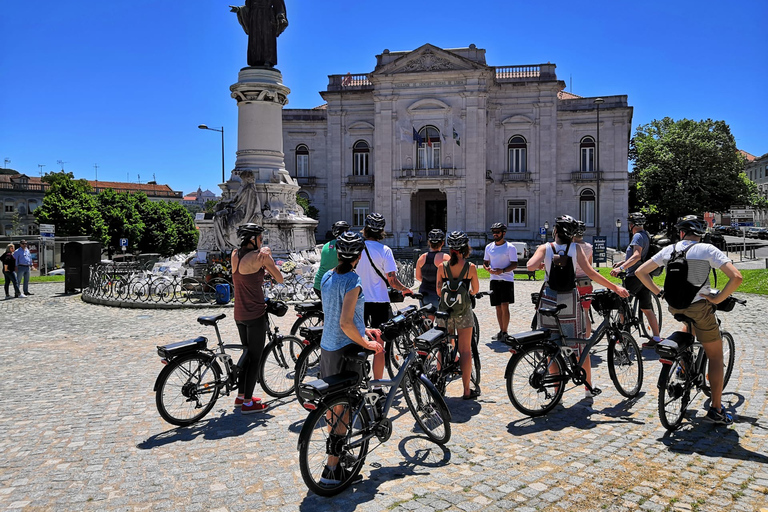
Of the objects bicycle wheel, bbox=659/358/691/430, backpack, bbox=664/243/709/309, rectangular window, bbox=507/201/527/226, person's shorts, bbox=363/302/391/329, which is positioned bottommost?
bicycle wheel, bbox=659/358/691/430

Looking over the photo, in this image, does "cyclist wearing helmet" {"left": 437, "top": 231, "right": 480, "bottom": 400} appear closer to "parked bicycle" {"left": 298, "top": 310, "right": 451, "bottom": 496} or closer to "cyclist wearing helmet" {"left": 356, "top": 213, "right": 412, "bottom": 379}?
"cyclist wearing helmet" {"left": 356, "top": 213, "right": 412, "bottom": 379}

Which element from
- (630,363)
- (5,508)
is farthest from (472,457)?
(5,508)

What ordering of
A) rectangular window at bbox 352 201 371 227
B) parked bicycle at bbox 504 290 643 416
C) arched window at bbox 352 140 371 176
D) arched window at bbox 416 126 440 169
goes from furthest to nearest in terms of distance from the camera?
rectangular window at bbox 352 201 371 227, arched window at bbox 352 140 371 176, arched window at bbox 416 126 440 169, parked bicycle at bbox 504 290 643 416

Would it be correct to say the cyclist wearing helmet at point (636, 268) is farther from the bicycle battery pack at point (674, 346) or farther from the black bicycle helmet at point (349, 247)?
the black bicycle helmet at point (349, 247)

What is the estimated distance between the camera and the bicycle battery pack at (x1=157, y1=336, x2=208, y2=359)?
5781 mm

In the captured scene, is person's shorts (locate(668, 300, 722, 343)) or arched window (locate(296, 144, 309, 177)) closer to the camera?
person's shorts (locate(668, 300, 722, 343))

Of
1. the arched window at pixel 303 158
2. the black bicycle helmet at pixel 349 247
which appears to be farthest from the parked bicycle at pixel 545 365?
the arched window at pixel 303 158

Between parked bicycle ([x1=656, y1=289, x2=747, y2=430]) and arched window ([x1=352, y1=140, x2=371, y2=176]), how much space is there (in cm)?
4171

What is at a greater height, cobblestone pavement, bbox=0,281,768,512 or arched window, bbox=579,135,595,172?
arched window, bbox=579,135,595,172

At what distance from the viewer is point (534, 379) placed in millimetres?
6012

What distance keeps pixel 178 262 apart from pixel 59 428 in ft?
52.7

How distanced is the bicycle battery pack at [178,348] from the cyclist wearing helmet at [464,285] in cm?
268

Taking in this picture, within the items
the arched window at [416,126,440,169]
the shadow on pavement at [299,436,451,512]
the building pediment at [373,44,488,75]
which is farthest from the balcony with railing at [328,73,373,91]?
the shadow on pavement at [299,436,451,512]

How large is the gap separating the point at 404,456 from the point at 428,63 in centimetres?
4031
